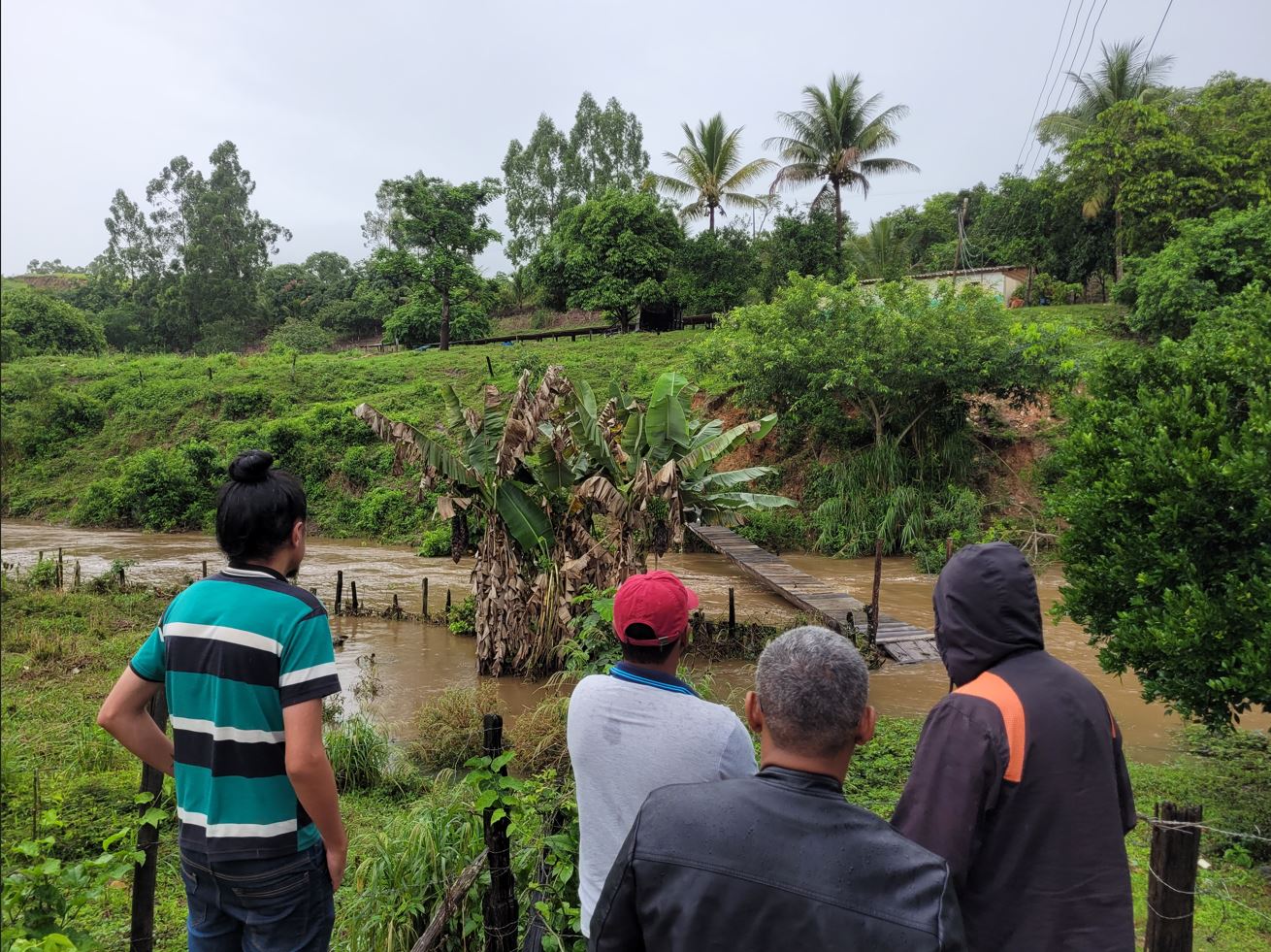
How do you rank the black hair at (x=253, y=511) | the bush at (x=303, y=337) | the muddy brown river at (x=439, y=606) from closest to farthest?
the black hair at (x=253, y=511) → the muddy brown river at (x=439, y=606) → the bush at (x=303, y=337)

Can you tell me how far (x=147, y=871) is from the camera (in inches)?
106

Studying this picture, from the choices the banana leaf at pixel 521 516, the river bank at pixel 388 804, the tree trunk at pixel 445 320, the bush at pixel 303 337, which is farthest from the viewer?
the bush at pixel 303 337

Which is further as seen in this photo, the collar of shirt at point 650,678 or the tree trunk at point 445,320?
the tree trunk at point 445,320

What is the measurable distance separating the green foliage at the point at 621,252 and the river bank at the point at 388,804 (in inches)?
908

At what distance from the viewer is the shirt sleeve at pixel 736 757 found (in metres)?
1.88

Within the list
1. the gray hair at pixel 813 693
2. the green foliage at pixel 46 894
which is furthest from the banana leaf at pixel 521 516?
the gray hair at pixel 813 693

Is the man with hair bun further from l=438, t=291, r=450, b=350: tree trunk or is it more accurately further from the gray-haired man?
l=438, t=291, r=450, b=350: tree trunk

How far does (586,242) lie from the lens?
3172 cm

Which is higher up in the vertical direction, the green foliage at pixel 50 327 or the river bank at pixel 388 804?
the green foliage at pixel 50 327

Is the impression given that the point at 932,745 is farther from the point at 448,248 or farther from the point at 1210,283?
the point at 448,248

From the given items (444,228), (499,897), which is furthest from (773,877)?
(444,228)

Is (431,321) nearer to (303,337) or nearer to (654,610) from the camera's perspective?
(303,337)

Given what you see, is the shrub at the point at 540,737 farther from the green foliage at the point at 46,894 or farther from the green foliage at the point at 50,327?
the green foliage at the point at 50,327

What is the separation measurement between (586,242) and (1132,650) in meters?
28.9
